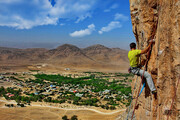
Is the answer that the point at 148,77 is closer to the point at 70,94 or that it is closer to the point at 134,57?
the point at 134,57

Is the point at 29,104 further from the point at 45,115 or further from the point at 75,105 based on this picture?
the point at 75,105

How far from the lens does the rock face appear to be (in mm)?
4023

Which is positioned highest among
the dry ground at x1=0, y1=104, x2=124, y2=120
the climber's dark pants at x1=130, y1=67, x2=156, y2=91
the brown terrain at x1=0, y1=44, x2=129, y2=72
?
the brown terrain at x1=0, y1=44, x2=129, y2=72

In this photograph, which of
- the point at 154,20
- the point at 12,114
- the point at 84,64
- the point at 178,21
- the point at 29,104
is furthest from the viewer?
the point at 84,64

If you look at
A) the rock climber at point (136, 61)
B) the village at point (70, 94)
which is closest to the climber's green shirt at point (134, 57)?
the rock climber at point (136, 61)

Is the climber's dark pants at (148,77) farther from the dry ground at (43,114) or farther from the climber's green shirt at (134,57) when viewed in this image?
the dry ground at (43,114)

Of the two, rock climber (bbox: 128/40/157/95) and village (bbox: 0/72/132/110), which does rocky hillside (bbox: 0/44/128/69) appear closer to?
village (bbox: 0/72/132/110)

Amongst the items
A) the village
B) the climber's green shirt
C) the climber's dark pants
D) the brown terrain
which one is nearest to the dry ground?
the village

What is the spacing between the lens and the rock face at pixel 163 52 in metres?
4.02

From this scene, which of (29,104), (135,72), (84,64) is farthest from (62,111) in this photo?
(84,64)

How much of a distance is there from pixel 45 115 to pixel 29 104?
4863mm

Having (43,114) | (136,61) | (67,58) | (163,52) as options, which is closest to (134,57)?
(136,61)

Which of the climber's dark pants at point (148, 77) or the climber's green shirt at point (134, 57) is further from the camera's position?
the climber's green shirt at point (134, 57)

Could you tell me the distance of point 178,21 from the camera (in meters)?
3.93
